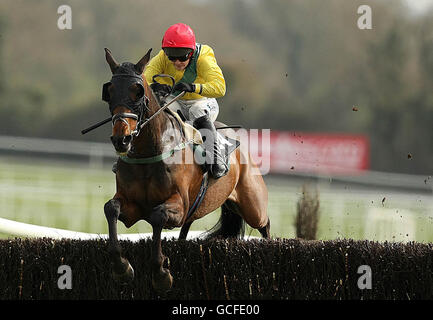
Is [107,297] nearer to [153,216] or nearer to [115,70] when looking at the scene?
[153,216]

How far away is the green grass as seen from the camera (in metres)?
9.97

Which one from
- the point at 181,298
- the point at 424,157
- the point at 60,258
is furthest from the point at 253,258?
the point at 424,157

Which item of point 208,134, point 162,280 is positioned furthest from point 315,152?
point 162,280

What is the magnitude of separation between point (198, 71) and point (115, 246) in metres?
1.55

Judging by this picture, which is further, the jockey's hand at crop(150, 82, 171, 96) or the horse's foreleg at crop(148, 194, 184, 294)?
the jockey's hand at crop(150, 82, 171, 96)

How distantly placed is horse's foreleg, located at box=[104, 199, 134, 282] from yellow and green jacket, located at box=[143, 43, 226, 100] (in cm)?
110

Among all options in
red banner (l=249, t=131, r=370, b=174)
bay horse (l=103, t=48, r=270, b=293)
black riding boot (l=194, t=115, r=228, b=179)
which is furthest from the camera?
red banner (l=249, t=131, r=370, b=174)

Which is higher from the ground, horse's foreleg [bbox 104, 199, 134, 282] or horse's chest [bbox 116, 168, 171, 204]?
horse's chest [bbox 116, 168, 171, 204]

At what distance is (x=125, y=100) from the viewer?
4.34m

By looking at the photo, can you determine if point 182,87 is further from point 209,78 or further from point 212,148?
point 212,148

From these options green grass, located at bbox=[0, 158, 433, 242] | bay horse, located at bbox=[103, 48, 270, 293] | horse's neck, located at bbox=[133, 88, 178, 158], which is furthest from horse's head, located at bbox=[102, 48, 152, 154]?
green grass, located at bbox=[0, 158, 433, 242]

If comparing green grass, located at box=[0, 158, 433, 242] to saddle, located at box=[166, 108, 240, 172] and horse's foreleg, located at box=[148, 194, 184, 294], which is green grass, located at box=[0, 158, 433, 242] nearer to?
saddle, located at box=[166, 108, 240, 172]

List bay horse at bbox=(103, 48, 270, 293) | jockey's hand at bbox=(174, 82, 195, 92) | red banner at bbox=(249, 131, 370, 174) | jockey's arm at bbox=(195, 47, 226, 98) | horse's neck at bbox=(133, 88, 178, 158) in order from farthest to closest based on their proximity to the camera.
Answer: red banner at bbox=(249, 131, 370, 174)
jockey's arm at bbox=(195, 47, 226, 98)
jockey's hand at bbox=(174, 82, 195, 92)
horse's neck at bbox=(133, 88, 178, 158)
bay horse at bbox=(103, 48, 270, 293)

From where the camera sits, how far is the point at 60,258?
212 inches
